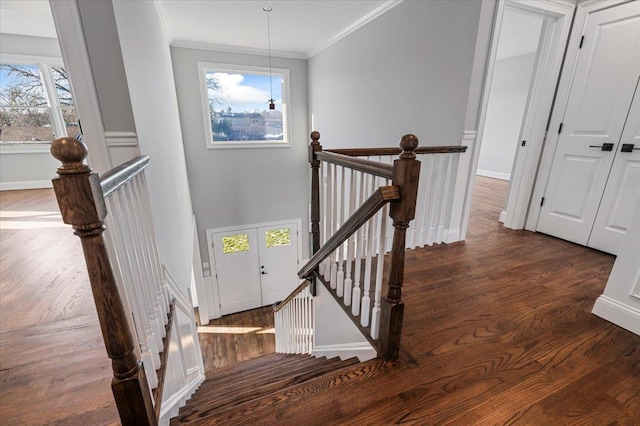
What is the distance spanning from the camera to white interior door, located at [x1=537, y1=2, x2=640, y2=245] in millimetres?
2238

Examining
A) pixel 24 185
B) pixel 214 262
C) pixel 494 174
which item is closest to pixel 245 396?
pixel 214 262

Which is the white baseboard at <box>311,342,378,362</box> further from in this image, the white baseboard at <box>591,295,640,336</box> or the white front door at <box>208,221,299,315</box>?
the white front door at <box>208,221,299,315</box>

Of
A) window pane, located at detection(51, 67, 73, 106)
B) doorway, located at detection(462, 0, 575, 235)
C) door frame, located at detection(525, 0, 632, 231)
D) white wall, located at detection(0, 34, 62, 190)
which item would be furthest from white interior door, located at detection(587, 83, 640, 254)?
white wall, located at detection(0, 34, 62, 190)

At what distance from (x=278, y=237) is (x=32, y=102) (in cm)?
497

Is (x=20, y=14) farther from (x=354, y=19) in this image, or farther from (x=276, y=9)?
(x=354, y=19)

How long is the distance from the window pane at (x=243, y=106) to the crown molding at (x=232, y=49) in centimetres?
36

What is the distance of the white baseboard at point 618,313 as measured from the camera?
1551 millimetres

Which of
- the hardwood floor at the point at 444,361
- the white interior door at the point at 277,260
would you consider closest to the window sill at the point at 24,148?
the hardwood floor at the point at 444,361

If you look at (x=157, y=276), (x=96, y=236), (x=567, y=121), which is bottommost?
(x=157, y=276)

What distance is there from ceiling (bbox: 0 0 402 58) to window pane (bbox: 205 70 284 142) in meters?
0.55

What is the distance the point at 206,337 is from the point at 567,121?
6.18 metres

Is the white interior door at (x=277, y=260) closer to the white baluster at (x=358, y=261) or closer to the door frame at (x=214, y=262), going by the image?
the door frame at (x=214, y=262)

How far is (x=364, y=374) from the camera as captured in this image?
4.36 feet

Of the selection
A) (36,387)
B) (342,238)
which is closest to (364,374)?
(342,238)
